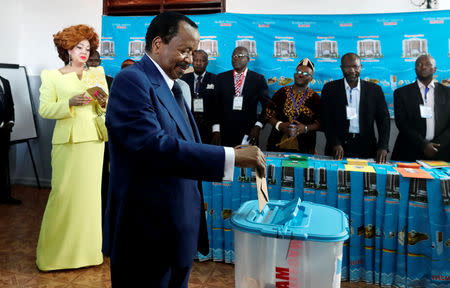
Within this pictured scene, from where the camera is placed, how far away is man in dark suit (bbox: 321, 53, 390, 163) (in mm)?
3385

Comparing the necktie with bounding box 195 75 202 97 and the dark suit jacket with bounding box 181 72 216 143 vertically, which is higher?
the necktie with bounding box 195 75 202 97

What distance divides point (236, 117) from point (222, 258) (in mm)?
1545

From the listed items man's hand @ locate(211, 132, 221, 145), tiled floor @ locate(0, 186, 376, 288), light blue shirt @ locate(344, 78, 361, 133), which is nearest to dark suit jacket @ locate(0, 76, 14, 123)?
tiled floor @ locate(0, 186, 376, 288)

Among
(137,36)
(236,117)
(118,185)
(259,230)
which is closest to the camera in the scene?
(118,185)

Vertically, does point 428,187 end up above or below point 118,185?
below

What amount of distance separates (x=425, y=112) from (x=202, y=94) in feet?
7.39

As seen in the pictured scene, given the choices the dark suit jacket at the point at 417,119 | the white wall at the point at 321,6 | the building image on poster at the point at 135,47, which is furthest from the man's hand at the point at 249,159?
the building image on poster at the point at 135,47

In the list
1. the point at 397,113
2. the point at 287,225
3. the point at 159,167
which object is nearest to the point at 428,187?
the point at 397,113

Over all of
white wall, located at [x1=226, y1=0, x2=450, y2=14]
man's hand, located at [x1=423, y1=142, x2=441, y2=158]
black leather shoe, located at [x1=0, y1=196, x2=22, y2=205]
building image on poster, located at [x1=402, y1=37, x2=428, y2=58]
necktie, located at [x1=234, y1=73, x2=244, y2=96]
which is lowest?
black leather shoe, located at [x1=0, y1=196, x2=22, y2=205]

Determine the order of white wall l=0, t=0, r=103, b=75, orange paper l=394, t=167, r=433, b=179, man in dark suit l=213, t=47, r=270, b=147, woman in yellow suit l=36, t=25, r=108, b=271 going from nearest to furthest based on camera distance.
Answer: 1. orange paper l=394, t=167, r=433, b=179
2. woman in yellow suit l=36, t=25, r=108, b=271
3. man in dark suit l=213, t=47, r=270, b=147
4. white wall l=0, t=0, r=103, b=75

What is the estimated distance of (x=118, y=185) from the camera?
126 centimetres

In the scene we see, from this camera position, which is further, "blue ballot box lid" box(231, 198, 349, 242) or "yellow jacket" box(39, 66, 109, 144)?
"yellow jacket" box(39, 66, 109, 144)

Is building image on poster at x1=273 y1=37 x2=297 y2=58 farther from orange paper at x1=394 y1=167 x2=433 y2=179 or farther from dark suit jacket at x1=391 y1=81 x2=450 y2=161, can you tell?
orange paper at x1=394 y1=167 x2=433 y2=179

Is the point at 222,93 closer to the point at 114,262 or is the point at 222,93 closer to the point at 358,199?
the point at 358,199
